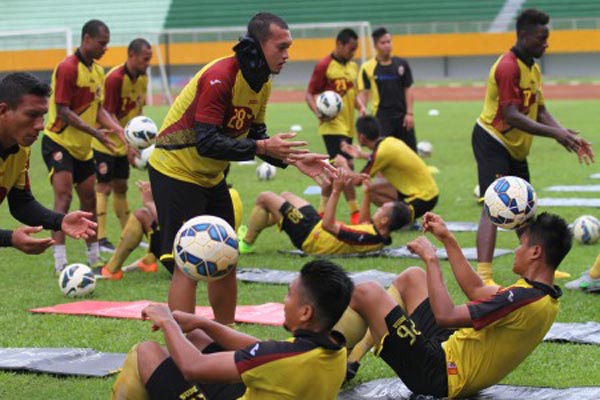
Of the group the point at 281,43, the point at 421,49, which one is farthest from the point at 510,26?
the point at 281,43

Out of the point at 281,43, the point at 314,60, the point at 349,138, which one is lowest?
the point at 314,60

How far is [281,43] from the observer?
722 centimetres

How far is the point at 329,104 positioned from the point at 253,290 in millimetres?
5195

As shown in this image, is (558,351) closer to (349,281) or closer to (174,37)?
(349,281)

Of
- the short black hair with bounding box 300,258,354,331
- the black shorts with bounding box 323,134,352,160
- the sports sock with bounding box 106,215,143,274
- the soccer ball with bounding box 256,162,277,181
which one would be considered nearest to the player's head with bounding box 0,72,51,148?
the short black hair with bounding box 300,258,354,331

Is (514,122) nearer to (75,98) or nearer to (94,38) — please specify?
(94,38)

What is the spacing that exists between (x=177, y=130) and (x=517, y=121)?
390cm

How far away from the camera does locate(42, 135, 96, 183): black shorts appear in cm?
1152

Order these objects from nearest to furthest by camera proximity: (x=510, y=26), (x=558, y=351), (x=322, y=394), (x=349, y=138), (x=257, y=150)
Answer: (x=322, y=394) < (x=257, y=150) < (x=558, y=351) < (x=349, y=138) < (x=510, y=26)

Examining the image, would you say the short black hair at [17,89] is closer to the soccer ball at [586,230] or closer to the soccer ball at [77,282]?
the soccer ball at [77,282]

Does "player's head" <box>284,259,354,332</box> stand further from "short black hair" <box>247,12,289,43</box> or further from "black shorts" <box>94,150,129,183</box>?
"black shorts" <box>94,150,129,183</box>

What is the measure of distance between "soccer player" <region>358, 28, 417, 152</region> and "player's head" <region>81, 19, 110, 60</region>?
229 inches

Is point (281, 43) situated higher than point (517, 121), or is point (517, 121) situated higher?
point (281, 43)

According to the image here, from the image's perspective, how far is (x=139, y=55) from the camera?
Answer: 1266 centimetres
